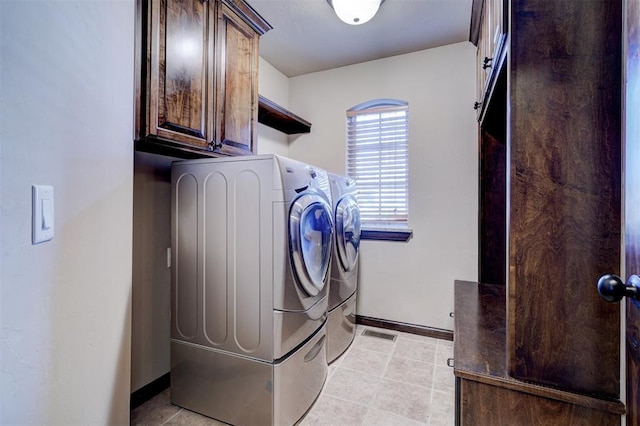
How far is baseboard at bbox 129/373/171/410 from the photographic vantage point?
176 centimetres

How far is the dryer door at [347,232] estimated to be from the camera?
2186 millimetres

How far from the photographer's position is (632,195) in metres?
0.68

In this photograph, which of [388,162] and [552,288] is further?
[388,162]

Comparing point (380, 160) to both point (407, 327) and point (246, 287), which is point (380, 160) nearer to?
point (407, 327)

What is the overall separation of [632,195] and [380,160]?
2.29 meters

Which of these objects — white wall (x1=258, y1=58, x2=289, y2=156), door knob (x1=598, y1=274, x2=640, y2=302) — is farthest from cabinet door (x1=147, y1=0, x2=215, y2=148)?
door knob (x1=598, y1=274, x2=640, y2=302)

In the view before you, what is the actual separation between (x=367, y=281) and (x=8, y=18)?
2744 millimetres

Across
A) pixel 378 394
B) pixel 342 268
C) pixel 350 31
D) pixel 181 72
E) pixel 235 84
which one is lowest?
pixel 378 394

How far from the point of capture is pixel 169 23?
1.47m

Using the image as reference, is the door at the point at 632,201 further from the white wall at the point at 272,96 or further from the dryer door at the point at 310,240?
the white wall at the point at 272,96

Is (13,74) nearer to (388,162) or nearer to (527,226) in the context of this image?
(527,226)

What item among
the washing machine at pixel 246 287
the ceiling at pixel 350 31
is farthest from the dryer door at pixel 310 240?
the ceiling at pixel 350 31

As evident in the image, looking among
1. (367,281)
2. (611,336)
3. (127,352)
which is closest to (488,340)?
(611,336)

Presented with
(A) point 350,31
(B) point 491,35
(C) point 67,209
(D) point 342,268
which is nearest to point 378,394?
(D) point 342,268
